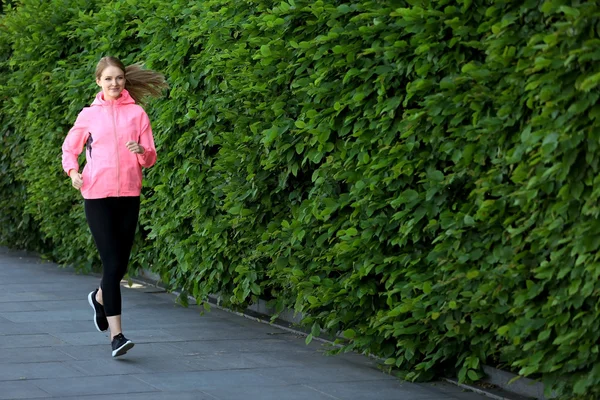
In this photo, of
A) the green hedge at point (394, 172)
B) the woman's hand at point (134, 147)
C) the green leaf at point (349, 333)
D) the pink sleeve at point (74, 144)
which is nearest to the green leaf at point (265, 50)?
the green hedge at point (394, 172)

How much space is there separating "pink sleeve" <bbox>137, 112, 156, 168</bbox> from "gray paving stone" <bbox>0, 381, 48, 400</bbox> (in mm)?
1805

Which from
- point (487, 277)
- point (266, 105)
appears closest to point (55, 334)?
point (266, 105)

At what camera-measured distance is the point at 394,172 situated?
664cm

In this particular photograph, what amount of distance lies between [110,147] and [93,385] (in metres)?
1.81

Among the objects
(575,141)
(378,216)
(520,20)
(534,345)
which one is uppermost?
(520,20)

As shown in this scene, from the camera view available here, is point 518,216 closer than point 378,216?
Yes

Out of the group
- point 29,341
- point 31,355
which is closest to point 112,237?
point 31,355

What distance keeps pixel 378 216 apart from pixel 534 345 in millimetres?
1403

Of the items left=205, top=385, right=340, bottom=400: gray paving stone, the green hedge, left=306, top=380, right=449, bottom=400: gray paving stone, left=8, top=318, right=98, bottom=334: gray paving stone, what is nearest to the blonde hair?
the green hedge

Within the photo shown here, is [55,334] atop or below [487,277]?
below

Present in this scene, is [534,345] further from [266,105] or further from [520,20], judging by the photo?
[266,105]

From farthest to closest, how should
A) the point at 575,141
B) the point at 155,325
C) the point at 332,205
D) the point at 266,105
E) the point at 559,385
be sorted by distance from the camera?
1. the point at 155,325
2. the point at 266,105
3. the point at 332,205
4. the point at 559,385
5. the point at 575,141

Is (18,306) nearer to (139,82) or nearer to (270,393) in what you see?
(139,82)

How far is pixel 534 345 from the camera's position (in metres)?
5.84
